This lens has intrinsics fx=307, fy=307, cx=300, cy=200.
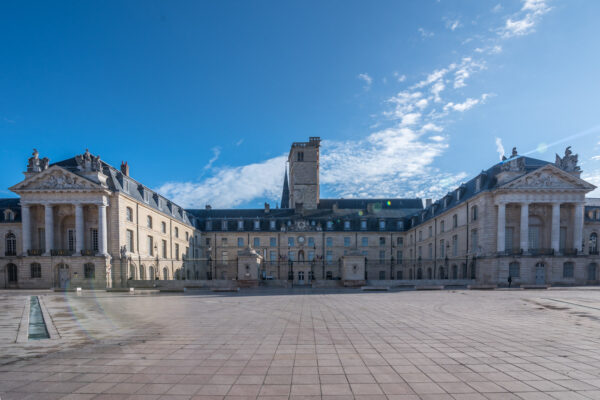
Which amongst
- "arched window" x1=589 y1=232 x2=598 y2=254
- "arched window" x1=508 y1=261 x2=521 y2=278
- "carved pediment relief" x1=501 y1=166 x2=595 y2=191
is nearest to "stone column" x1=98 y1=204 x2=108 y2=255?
"arched window" x1=508 y1=261 x2=521 y2=278

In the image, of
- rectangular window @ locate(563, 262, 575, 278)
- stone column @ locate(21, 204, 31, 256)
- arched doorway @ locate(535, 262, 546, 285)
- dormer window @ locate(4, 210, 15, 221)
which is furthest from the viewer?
dormer window @ locate(4, 210, 15, 221)

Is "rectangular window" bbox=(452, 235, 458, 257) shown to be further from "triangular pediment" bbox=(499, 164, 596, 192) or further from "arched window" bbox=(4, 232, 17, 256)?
"arched window" bbox=(4, 232, 17, 256)

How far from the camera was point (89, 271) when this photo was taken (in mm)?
33281

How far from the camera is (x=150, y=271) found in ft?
127

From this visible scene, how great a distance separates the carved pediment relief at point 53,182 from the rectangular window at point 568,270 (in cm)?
5310

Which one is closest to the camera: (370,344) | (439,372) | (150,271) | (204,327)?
(439,372)

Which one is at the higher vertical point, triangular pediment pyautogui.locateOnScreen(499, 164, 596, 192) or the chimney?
the chimney

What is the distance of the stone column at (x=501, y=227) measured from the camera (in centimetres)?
3247

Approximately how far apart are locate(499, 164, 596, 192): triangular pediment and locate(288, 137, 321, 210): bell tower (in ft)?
120

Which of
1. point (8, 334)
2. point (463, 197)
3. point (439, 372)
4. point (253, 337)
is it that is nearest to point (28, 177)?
point (8, 334)

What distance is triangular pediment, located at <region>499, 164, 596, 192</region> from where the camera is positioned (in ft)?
109

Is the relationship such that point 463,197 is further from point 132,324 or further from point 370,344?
point 132,324

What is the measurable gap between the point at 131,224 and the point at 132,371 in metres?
33.9

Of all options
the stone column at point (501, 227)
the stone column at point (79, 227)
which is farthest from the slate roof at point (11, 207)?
the stone column at point (501, 227)
